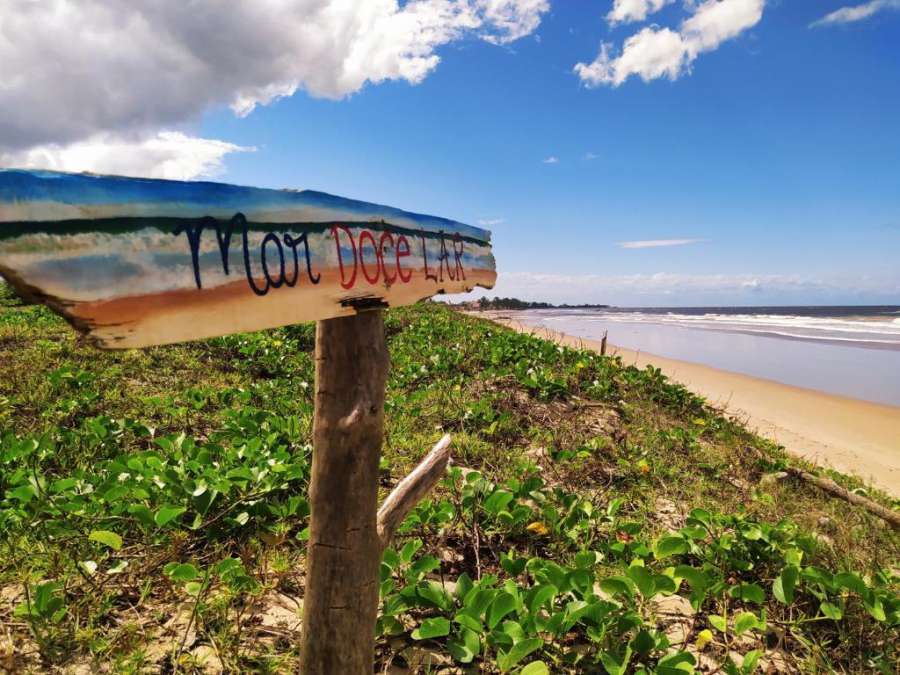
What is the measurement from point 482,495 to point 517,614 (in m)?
1.09

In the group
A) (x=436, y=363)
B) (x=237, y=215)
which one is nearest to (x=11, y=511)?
(x=237, y=215)

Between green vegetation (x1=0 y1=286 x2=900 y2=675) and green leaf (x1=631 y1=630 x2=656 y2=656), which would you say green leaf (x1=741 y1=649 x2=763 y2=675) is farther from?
green leaf (x1=631 y1=630 x2=656 y2=656)

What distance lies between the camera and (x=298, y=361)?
25.8 feet

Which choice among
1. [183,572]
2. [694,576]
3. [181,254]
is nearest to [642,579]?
[694,576]

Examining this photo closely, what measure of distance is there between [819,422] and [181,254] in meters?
11.7

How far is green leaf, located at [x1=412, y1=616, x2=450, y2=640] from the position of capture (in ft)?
7.59

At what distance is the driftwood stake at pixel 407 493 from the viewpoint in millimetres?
2088

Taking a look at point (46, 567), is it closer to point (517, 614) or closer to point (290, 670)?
point (290, 670)

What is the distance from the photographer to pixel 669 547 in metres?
3.03

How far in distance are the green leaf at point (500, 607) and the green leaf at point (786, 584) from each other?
4.44ft

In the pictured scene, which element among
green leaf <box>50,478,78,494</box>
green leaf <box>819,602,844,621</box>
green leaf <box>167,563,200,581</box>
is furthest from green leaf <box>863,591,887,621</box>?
green leaf <box>50,478,78,494</box>

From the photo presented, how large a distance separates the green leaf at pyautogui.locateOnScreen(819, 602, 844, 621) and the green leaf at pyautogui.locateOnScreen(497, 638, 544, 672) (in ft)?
4.73

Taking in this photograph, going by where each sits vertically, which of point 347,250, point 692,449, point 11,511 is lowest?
point 692,449

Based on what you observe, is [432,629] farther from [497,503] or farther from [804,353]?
[804,353]
